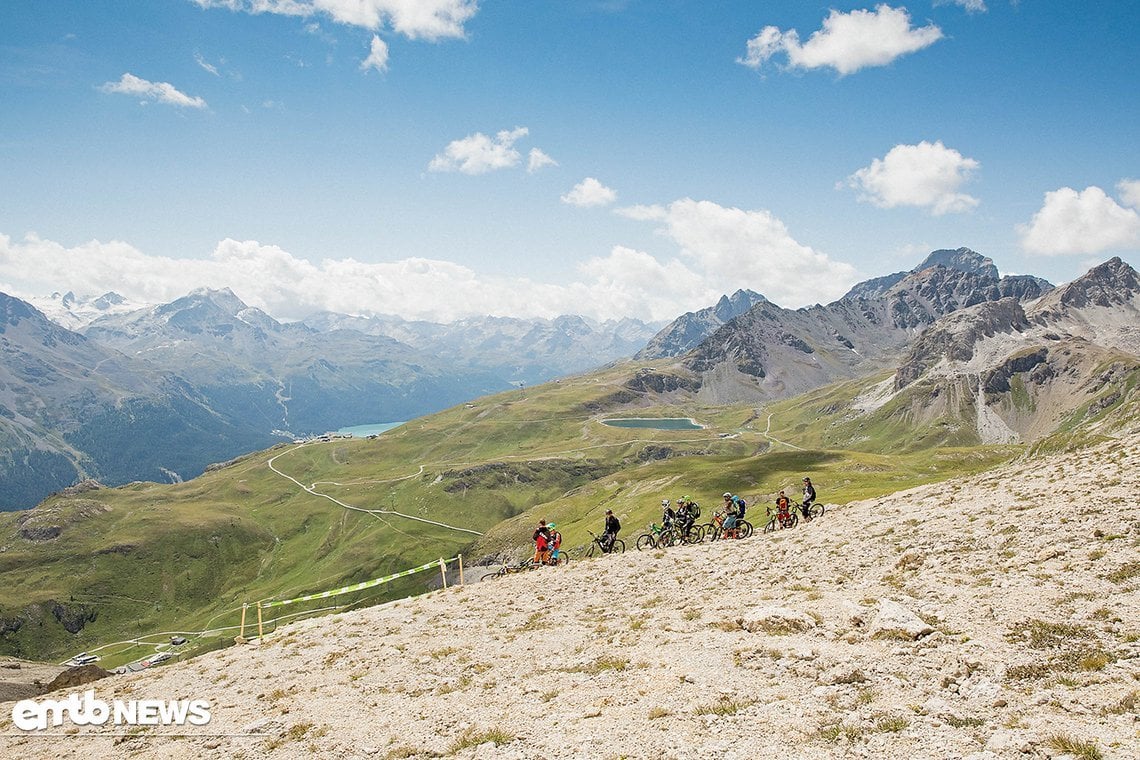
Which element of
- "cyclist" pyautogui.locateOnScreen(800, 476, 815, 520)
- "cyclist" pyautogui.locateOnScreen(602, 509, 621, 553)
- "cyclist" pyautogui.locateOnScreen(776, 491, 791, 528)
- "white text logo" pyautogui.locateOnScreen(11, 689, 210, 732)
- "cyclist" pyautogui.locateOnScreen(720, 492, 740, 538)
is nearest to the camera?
"white text logo" pyautogui.locateOnScreen(11, 689, 210, 732)

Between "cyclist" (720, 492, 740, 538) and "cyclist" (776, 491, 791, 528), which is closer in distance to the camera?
"cyclist" (720, 492, 740, 538)

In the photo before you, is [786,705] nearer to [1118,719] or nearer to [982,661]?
[982,661]

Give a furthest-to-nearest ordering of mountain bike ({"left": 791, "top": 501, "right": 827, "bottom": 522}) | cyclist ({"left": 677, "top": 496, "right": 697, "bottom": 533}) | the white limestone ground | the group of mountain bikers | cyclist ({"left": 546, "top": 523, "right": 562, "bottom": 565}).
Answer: cyclist ({"left": 677, "top": 496, "right": 697, "bottom": 533}) < mountain bike ({"left": 791, "top": 501, "right": 827, "bottom": 522}) < the group of mountain bikers < cyclist ({"left": 546, "top": 523, "right": 562, "bottom": 565}) < the white limestone ground

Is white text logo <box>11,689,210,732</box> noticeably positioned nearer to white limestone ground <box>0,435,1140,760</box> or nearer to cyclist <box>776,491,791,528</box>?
white limestone ground <box>0,435,1140,760</box>

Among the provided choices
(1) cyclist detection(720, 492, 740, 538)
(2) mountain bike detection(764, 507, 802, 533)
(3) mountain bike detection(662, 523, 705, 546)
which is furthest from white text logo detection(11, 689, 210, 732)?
(2) mountain bike detection(764, 507, 802, 533)

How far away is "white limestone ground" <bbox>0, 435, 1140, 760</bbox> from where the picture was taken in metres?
13.3

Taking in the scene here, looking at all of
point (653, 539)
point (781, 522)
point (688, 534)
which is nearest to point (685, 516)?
point (688, 534)

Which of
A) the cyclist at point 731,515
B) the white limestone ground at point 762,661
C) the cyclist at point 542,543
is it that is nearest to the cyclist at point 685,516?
the cyclist at point 731,515

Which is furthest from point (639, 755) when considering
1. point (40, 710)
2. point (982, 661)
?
point (40, 710)

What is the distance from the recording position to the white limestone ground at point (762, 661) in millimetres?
13273

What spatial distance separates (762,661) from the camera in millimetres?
17781

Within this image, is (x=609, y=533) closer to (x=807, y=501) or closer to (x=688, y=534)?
(x=688, y=534)

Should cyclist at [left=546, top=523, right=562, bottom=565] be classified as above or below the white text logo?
above

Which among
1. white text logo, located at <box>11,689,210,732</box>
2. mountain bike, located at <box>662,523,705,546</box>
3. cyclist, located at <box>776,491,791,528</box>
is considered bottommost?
white text logo, located at <box>11,689,210,732</box>
